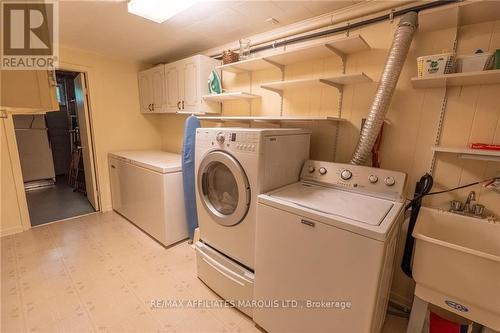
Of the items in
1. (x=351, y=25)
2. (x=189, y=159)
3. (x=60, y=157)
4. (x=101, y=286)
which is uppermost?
(x=351, y=25)

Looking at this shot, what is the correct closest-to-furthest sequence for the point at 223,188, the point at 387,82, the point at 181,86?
the point at 387,82 < the point at 223,188 < the point at 181,86

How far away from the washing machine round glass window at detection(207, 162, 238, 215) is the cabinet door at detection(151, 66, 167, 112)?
1752mm

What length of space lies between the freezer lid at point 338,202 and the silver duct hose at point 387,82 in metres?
0.31

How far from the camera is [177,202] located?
2.42 meters

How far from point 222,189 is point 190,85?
148 cm

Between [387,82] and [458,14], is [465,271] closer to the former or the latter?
[387,82]

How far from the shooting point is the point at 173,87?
288 centimetres

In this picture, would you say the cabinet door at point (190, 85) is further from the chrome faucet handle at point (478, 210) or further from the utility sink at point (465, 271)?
the chrome faucet handle at point (478, 210)

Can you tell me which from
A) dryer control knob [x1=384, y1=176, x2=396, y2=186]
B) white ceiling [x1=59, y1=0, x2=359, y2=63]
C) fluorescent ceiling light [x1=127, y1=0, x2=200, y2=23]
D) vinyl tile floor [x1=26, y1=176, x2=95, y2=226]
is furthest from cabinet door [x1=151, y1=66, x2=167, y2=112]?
dryer control knob [x1=384, y1=176, x2=396, y2=186]

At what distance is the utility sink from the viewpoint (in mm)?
Answer: 962

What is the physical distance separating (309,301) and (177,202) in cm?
167

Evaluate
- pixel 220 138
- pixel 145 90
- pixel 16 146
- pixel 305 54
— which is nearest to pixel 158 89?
pixel 145 90

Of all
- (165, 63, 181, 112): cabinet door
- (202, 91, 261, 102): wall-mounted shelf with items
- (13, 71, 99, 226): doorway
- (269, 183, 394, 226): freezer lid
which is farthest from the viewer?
(13, 71, 99, 226): doorway

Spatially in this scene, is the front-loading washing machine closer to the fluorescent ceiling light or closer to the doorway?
the fluorescent ceiling light
